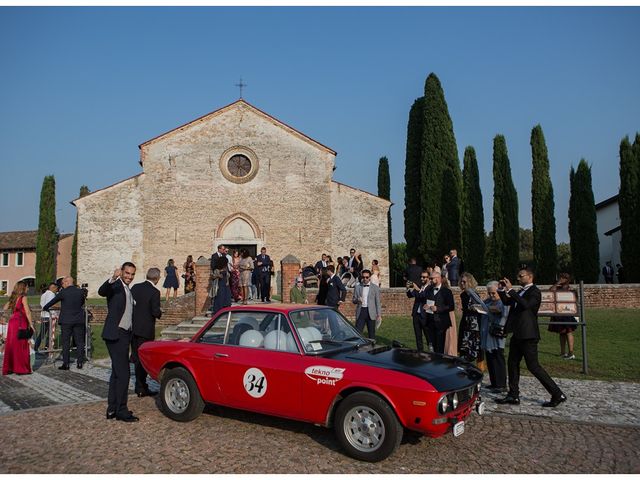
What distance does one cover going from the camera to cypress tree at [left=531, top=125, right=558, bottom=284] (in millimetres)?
28438

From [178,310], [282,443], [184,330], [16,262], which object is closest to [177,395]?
[282,443]

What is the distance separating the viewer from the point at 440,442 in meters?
5.26

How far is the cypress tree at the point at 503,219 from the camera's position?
28516 millimetres

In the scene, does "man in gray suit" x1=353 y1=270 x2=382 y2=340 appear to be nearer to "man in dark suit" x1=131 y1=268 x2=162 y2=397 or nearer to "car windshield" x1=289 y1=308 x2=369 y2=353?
"car windshield" x1=289 y1=308 x2=369 y2=353

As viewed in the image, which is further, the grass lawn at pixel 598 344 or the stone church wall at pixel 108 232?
the stone church wall at pixel 108 232

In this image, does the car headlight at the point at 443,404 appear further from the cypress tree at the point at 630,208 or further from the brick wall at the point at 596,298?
the cypress tree at the point at 630,208

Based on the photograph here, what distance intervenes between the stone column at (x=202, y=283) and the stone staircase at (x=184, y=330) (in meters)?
1.16

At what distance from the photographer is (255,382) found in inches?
218

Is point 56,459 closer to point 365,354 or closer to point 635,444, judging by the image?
point 365,354

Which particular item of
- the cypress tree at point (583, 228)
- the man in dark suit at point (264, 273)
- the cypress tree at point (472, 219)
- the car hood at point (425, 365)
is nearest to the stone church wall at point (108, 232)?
the man in dark suit at point (264, 273)

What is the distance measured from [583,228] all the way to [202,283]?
23.5 metres

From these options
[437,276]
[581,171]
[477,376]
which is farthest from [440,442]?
[581,171]

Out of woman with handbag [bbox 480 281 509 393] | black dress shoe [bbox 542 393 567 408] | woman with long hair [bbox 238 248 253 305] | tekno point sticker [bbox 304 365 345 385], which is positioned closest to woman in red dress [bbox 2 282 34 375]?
tekno point sticker [bbox 304 365 345 385]

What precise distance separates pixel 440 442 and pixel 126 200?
913 inches
